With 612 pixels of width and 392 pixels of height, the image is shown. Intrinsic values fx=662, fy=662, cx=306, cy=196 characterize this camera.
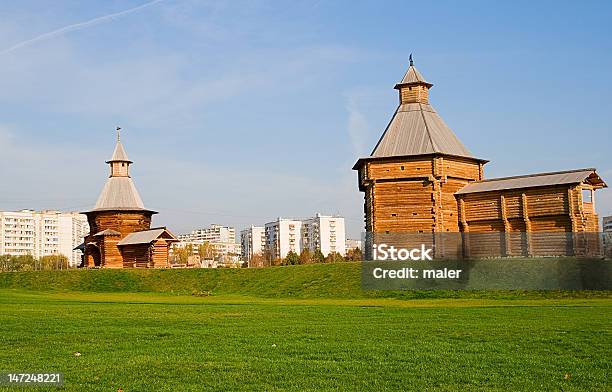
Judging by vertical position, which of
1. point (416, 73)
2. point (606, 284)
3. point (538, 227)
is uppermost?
point (416, 73)

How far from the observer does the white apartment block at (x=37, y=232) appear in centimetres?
13775

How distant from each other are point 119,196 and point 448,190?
28.6 m

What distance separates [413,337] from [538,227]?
25.0m

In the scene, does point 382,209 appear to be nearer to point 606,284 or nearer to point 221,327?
point 606,284

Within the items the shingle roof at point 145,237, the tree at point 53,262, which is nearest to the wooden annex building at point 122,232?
the shingle roof at point 145,237

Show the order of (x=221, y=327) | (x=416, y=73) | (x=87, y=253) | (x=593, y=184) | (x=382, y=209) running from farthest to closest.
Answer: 1. (x=87, y=253)
2. (x=416, y=73)
3. (x=382, y=209)
4. (x=593, y=184)
5. (x=221, y=327)

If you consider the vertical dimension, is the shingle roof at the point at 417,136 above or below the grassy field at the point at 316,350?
above

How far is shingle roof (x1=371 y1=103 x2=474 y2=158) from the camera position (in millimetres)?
40094

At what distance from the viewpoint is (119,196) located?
2159 inches

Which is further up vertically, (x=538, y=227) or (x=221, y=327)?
(x=538, y=227)

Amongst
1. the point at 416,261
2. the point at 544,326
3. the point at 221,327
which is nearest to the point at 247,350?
the point at 221,327

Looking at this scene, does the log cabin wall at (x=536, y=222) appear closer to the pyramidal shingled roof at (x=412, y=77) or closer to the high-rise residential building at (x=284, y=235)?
the pyramidal shingled roof at (x=412, y=77)

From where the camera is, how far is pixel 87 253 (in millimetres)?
54688

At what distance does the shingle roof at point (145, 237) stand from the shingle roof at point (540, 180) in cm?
2336
